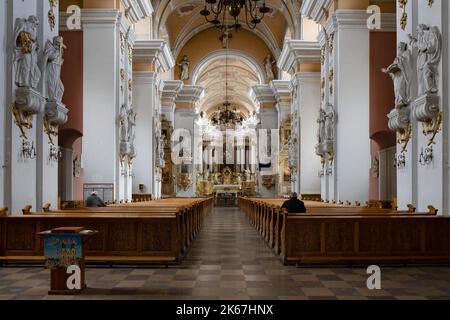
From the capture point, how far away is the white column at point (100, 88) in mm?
14617

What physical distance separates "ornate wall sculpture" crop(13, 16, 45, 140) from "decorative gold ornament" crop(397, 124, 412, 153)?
6.17m

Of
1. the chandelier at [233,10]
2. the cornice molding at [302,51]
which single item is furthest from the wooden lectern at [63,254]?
the cornice molding at [302,51]

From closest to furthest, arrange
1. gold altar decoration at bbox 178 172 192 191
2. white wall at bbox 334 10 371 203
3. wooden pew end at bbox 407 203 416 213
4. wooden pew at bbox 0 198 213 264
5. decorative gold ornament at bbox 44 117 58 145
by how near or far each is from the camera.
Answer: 1. wooden pew at bbox 0 198 213 264
2. wooden pew end at bbox 407 203 416 213
3. decorative gold ornament at bbox 44 117 58 145
4. white wall at bbox 334 10 371 203
5. gold altar decoration at bbox 178 172 192 191

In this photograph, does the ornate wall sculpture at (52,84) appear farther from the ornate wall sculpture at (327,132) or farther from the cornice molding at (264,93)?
the cornice molding at (264,93)

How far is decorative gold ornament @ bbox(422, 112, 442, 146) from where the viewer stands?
8.49 metres

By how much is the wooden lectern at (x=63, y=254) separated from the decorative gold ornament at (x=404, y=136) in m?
6.07

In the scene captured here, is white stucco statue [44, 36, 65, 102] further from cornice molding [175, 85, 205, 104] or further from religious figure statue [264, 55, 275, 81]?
religious figure statue [264, 55, 275, 81]

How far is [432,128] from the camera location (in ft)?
Result: 28.6

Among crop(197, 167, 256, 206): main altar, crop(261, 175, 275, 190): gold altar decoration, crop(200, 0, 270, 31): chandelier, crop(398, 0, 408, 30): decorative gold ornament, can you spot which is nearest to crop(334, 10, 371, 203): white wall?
crop(200, 0, 270, 31): chandelier

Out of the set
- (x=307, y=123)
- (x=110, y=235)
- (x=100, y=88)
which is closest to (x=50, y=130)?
(x=110, y=235)

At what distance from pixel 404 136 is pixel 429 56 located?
73.1 inches

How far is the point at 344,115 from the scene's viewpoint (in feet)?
48.4

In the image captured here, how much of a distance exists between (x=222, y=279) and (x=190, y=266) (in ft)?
3.64

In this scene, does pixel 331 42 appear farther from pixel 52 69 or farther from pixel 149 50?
pixel 52 69
